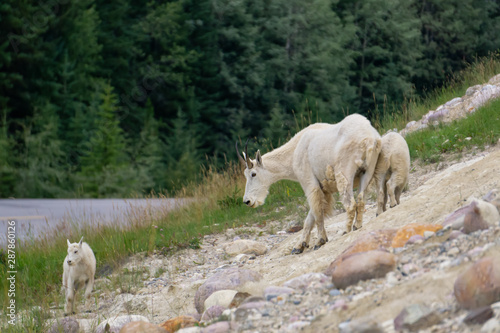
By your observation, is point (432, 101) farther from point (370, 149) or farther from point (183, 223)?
point (370, 149)

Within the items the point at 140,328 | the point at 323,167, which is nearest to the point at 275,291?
the point at 140,328

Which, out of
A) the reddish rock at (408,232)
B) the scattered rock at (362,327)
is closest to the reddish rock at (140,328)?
the scattered rock at (362,327)

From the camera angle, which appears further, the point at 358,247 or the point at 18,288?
the point at 18,288

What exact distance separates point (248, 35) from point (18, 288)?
2761 centimetres

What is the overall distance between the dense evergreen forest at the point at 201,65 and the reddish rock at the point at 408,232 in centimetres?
2304

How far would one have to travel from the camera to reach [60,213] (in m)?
15.9

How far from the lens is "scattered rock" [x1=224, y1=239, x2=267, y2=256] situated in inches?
378

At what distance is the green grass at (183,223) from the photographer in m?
9.88

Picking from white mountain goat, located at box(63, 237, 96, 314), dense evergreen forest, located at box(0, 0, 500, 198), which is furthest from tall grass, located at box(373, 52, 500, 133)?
dense evergreen forest, located at box(0, 0, 500, 198)

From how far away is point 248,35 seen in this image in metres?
34.8

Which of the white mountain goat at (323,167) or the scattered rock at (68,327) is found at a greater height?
the white mountain goat at (323,167)

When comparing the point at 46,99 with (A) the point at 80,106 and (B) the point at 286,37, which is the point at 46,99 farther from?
(B) the point at 286,37

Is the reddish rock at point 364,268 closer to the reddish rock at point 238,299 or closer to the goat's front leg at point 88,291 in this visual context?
the reddish rock at point 238,299

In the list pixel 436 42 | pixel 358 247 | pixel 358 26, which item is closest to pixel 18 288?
pixel 358 247
